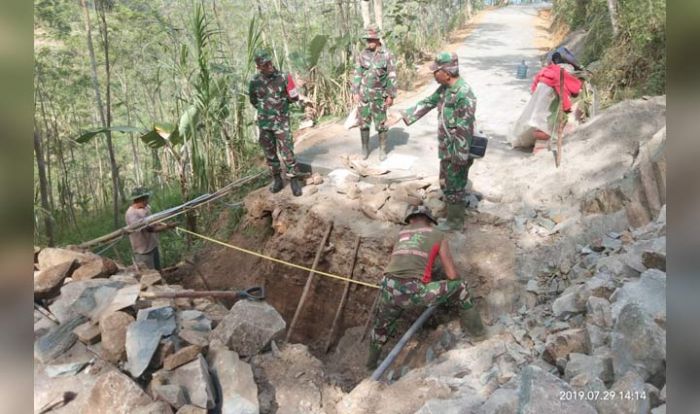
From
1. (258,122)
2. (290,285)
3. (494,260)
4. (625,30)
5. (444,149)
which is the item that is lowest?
(290,285)

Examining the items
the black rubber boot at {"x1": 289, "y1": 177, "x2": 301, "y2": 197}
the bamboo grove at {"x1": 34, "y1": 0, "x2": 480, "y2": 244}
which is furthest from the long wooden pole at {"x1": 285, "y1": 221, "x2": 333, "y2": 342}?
the bamboo grove at {"x1": 34, "y1": 0, "x2": 480, "y2": 244}

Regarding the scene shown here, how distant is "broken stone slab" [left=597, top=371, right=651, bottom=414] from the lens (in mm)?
2479

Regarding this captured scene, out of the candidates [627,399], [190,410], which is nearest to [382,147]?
[190,410]

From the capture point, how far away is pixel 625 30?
24.9ft

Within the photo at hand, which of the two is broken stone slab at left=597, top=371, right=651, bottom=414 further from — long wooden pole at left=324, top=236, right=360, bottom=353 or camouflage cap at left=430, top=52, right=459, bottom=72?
long wooden pole at left=324, top=236, right=360, bottom=353

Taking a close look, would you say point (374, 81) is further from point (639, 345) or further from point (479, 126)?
point (639, 345)

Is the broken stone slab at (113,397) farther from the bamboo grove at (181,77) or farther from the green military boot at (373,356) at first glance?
the green military boot at (373,356)

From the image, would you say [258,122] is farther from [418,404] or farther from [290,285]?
[418,404]

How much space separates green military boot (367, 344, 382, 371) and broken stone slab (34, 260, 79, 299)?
9.42 ft

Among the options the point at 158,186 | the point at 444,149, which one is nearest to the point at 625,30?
the point at 444,149

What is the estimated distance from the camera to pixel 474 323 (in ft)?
14.3

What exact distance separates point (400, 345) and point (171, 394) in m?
1.96
